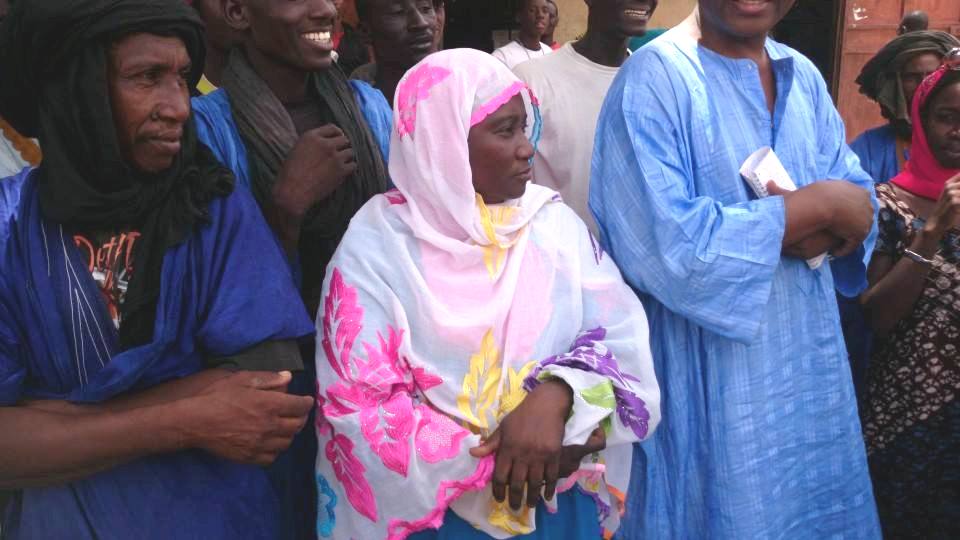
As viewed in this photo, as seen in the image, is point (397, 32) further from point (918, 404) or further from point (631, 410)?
point (918, 404)

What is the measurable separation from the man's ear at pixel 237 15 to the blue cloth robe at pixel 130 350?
0.81 m

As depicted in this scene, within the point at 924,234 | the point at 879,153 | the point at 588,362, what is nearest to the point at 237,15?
the point at 588,362

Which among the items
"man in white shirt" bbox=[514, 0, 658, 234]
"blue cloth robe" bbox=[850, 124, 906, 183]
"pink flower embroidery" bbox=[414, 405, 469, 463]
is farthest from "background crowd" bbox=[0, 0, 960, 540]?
"blue cloth robe" bbox=[850, 124, 906, 183]

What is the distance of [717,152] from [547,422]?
→ 2.79 feet

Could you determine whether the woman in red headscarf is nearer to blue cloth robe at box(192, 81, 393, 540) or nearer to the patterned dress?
the patterned dress

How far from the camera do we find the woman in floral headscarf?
169 centimetres

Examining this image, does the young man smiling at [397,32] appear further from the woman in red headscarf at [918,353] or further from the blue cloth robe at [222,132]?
the woman in red headscarf at [918,353]

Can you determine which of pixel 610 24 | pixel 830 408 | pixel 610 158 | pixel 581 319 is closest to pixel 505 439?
pixel 581 319

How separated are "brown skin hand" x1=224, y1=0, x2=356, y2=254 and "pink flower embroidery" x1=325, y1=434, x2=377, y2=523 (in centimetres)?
52

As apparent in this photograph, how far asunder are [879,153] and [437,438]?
2762mm

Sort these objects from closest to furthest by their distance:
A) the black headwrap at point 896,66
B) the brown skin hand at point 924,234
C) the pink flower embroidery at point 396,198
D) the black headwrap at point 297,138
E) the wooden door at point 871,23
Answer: the pink flower embroidery at point 396,198, the black headwrap at point 297,138, the brown skin hand at point 924,234, the black headwrap at point 896,66, the wooden door at point 871,23

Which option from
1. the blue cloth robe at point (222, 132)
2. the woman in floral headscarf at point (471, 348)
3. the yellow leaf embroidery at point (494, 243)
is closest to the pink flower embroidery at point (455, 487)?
the woman in floral headscarf at point (471, 348)

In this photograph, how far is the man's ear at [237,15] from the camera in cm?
226

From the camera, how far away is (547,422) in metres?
1.65
